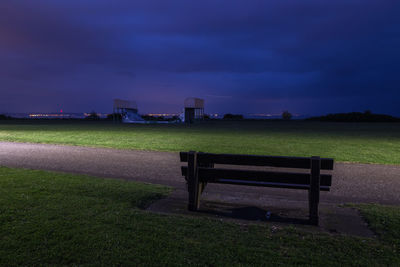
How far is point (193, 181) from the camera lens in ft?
14.8

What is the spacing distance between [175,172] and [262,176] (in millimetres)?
3856

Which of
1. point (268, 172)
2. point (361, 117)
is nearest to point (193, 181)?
point (268, 172)

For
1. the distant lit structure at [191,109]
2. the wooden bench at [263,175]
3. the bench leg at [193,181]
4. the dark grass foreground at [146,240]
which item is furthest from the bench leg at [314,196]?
the distant lit structure at [191,109]

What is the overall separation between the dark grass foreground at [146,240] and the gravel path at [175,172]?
1.25 metres

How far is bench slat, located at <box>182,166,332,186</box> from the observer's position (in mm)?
4082

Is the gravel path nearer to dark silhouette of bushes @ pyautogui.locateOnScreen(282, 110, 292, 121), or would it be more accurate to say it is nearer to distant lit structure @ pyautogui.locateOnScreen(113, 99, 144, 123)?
distant lit structure @ pyautogui.locateOnScreen(113, 99, 144, 123)

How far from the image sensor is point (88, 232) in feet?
11.7

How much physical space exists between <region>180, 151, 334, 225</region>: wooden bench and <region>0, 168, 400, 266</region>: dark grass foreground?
609 mm

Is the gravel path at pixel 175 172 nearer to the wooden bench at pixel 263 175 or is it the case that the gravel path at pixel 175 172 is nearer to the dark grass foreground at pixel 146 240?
the wooden bench at pixel 263 175

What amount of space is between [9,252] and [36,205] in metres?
1.54

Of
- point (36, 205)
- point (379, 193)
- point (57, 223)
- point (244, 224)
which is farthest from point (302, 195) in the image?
point (36, 205)

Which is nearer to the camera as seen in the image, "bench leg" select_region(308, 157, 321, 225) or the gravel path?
"bench leg" select_region(308, 157, 321, 225)

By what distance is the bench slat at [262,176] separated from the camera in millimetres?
4082

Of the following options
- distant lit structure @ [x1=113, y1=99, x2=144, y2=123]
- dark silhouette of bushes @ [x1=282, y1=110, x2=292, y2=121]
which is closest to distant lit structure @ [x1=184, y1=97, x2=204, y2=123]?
distant lit structure @ [x1=113, y1=99, x2=144, y2=123]
